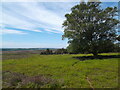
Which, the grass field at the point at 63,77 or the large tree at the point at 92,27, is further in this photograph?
the large tree at the point at 92,27

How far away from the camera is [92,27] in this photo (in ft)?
49.9

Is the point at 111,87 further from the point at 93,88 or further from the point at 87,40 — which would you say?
the point at 87,40

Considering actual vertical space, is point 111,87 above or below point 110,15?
below

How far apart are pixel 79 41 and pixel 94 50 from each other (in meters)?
3.52

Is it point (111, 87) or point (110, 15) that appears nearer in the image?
point (111, 87)

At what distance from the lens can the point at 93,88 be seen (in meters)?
3.73

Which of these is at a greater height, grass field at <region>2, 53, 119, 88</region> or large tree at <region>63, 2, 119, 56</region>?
large tree at <region>63, 2, 119, 56</region>

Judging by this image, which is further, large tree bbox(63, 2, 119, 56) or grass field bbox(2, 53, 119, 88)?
large tree bbox(63, 2, 119, 56)

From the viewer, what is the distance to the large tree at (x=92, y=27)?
50.6 feet

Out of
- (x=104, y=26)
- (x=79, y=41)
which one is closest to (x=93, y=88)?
(x=79, y=41)

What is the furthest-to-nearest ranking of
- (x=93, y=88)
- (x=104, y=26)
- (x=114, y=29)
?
1. (x=114, y=29)
2. (x=104, y=26)
3. (x=93, y=88)

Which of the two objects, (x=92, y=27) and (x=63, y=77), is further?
(x=92, y=27)

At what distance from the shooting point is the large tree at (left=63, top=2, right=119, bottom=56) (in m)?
15.4

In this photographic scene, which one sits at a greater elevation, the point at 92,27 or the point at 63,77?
the point at 92,27
